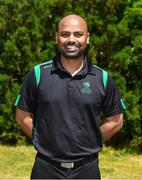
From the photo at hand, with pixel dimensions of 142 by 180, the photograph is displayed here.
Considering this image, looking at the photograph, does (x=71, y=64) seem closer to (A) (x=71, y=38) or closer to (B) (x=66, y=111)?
(A) (x=71, y=38)

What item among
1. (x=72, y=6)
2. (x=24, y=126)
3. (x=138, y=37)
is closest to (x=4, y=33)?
(x=72, y=6)

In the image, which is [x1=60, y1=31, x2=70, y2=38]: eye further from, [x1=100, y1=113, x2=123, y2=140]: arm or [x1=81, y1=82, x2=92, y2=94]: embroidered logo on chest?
[x1=100, y1=113, x2=123, y2=140]: arm

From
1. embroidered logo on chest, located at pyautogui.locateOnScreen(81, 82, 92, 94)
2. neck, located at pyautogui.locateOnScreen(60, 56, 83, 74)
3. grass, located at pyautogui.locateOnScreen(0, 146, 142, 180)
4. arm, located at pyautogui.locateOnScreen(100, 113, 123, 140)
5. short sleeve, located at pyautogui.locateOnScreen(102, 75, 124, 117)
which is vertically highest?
neck, located at pyautogui.locateOnScreen(60, 56, 83, 74)

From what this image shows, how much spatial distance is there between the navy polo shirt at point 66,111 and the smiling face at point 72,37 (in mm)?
136

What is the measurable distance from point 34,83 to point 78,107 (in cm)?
37

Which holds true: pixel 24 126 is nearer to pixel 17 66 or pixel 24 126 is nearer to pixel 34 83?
pixel 34 83

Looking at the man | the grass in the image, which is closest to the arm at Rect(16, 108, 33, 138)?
the man

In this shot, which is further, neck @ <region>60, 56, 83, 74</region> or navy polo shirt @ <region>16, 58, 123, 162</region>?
neck @ <region>60, 56, 83, 74</region>

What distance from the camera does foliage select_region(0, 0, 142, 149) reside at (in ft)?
25.5

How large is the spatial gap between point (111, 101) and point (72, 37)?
1.90ft

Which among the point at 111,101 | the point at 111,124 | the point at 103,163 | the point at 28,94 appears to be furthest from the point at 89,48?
the point at 28,94

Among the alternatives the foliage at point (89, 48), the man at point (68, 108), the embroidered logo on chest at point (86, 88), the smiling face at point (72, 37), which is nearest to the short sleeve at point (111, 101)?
the man at point (68, 108)

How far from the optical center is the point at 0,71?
324 inches

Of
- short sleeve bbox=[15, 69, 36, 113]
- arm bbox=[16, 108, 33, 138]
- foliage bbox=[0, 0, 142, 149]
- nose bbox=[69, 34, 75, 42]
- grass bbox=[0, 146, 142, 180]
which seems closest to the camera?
nose bbox=[69, 34, 75, 42]
